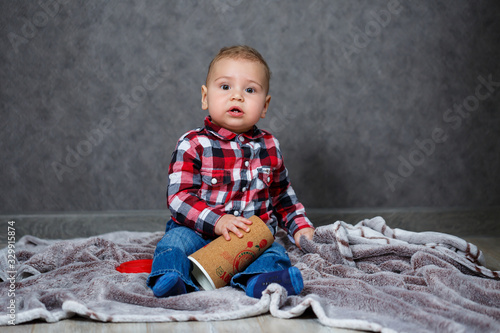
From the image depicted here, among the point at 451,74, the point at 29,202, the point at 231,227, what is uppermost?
the point at 451,74

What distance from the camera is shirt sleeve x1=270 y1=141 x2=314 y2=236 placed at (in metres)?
1.42

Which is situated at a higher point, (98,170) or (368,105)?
(368,105)

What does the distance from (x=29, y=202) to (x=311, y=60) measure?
3.76ft

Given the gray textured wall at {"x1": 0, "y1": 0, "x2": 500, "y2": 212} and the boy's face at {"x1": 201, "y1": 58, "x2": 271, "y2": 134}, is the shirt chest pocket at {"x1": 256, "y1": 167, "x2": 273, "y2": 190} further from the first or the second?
the gray textured wall at {"x1": 0, "y1": 0, "x2": 500, "y2": 212}

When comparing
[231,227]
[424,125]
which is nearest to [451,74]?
[424,125]

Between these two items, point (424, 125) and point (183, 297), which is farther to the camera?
point (424, 125)

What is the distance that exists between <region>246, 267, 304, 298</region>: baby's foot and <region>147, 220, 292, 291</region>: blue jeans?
57mm

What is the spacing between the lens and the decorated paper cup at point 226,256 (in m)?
1.08

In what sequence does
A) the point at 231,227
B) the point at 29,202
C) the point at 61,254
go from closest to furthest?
1. the point at 231,227
2. the point at 61,254
3. the point at 29,202

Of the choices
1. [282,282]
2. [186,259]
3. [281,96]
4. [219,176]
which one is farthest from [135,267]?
[281,96]

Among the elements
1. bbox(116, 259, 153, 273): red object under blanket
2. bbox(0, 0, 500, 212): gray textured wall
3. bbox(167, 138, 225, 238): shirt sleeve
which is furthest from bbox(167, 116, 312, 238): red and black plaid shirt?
bbox(0, 0, 500, 212): gray textured wall

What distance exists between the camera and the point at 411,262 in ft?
3.92

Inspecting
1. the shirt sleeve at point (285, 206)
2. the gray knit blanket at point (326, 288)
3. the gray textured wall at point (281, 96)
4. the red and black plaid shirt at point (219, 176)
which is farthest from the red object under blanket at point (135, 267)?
the gray textured wall at point (281, 96)

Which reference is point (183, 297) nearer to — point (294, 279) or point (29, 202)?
point (294, 279)
